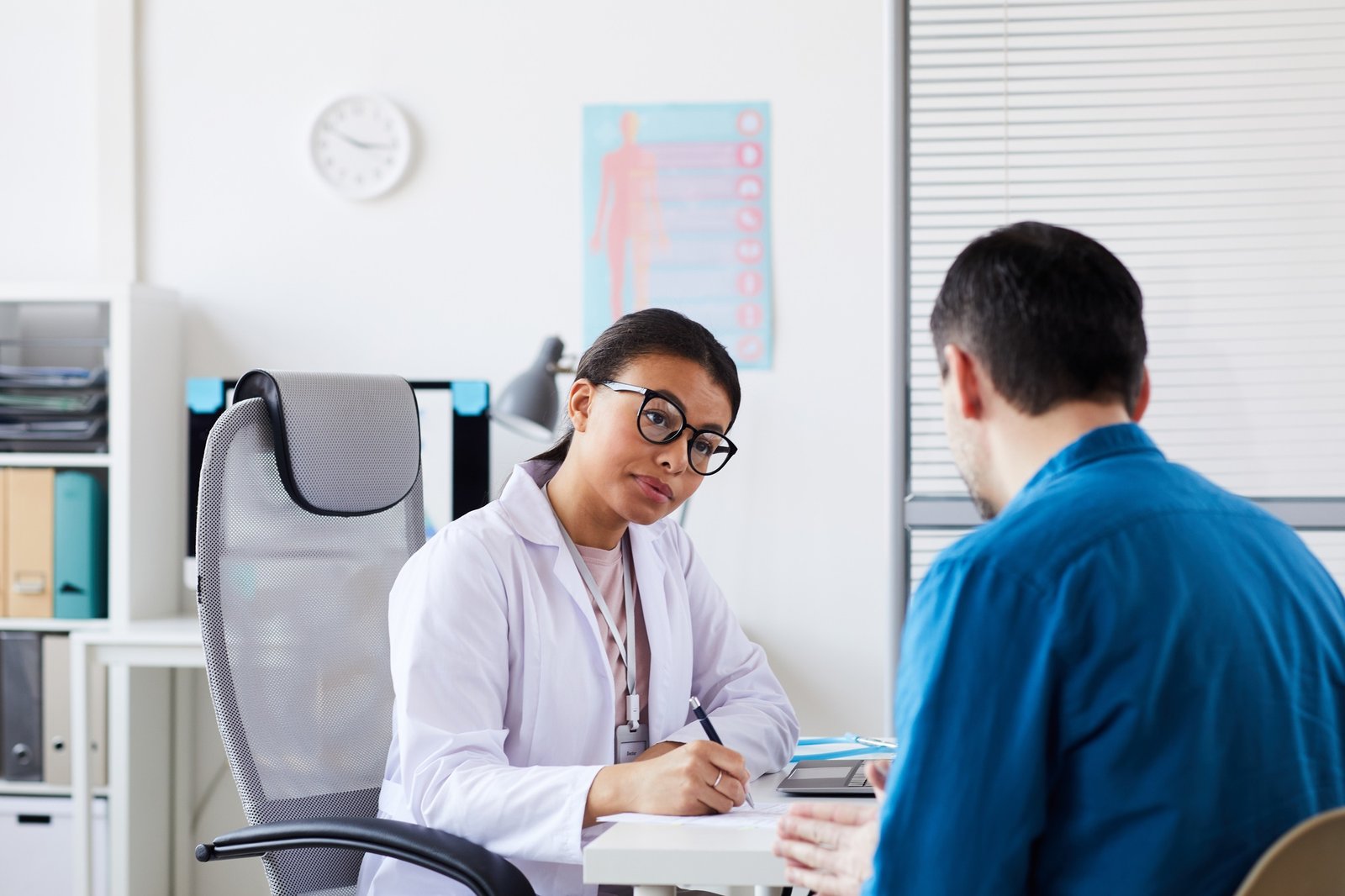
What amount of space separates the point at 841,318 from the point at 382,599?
5.93 ft

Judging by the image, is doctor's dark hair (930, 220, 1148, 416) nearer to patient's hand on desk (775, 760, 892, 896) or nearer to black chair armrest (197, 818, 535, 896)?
patient's hand on desk (775, 760, 892, 896)

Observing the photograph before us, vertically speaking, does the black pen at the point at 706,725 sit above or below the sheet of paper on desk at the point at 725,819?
above

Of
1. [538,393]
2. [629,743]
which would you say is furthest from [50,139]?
[629,743]

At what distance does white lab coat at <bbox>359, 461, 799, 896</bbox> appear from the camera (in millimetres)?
1471

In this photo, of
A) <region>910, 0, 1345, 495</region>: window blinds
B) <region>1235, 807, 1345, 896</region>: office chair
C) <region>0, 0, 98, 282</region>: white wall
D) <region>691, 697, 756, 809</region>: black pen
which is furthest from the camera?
<region>0, 0, 98, 282</region>: white wall

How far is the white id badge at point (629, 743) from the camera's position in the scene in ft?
5.63

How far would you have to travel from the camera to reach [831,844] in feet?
3.73

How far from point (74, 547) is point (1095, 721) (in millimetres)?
2945

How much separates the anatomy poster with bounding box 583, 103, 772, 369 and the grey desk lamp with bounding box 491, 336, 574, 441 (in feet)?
0.83

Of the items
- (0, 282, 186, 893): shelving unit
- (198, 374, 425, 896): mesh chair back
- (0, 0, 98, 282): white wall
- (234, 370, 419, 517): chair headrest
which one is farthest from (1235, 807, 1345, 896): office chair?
(0, 0, 98, 282): white wall

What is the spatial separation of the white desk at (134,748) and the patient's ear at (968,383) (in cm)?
242

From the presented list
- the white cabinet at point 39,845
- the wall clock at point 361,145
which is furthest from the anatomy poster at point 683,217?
the white cabinet at point 39,845

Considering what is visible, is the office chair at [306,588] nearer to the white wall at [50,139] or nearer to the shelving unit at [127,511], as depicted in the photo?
the shelving unit at [127,511]

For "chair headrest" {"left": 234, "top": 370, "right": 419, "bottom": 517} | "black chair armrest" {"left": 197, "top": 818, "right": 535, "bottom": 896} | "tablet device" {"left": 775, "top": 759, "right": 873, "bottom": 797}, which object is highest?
"chair headrest" {"left": 234, "top": 370, "right": 419, "bottom": 517}
